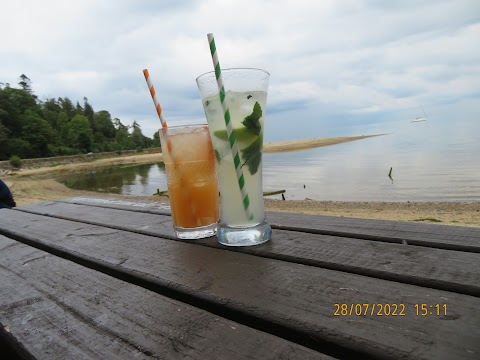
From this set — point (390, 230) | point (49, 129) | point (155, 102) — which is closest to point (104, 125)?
point (49, 129)

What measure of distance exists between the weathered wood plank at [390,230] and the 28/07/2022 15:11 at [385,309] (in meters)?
0.42

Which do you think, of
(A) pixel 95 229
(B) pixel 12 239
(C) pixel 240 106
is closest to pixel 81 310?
(C) pixel 240 106

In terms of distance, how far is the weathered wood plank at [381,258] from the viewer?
0.80 metres

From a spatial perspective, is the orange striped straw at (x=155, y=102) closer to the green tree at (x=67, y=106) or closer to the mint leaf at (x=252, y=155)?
the mint leaf at (x=252, y=155)

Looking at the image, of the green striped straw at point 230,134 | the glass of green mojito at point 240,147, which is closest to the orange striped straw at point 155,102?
the glass of green mojito at point 240,147

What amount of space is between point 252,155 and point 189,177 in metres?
0.29

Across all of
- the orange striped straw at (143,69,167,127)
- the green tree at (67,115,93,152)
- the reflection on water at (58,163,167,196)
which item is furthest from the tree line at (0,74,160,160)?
the orange striped straw at (143,69,167,127)

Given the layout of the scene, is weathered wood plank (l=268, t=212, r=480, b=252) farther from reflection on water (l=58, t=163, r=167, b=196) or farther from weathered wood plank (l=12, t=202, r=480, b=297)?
reflection on water (l=58, t=163, r=167, b=196)

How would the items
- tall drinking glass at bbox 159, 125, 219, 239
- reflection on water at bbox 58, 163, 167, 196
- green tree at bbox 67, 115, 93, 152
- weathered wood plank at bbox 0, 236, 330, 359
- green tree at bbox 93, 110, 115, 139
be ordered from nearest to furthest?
weathered wood plank at bbox 0, 236, 330, 359
tall drinking glass at bbox 159, 125, 219, 239
reflection on water at bbox 58, 163, 167, 196
green tree at bbox 67, 115, 93, 152
green tree at bbox 93, 110, 115, 139

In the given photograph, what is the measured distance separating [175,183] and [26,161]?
44.5 meters

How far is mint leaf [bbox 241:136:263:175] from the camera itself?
1.23m

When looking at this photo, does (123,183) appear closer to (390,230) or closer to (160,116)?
(160,116)

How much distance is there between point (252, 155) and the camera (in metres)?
1.23

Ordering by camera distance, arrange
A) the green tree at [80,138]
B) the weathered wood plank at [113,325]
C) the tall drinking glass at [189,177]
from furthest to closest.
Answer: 1. the green tree at [80,138]
2. the tall drinking glass at [189,177]
3. the weathered wood plank at [113,325]
